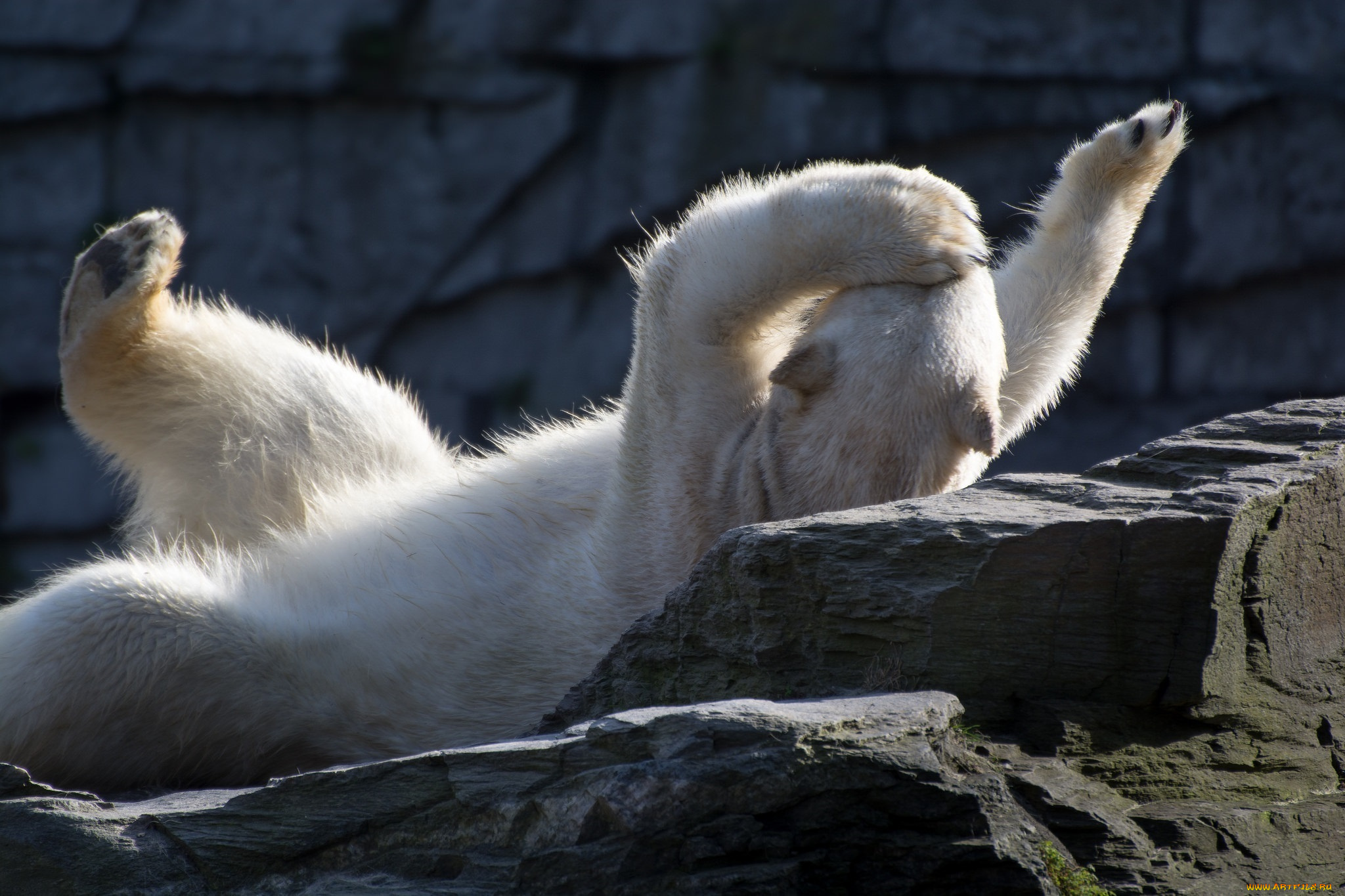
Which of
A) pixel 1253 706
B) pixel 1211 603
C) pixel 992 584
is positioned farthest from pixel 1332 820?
pixel 992 584

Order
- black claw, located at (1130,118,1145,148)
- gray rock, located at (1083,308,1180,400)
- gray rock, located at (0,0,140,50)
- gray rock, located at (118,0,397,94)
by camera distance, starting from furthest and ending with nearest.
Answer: gray rock, located at (1083,308,1180,400)
gray rock, located at (118,0,397,94)
gray rock, located at (0,0,140,50)
black claw, located at (1130,118,1145,148)

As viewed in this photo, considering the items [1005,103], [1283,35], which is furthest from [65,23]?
[1283,35]

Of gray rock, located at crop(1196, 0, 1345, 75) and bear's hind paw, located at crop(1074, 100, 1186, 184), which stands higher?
gray rock, located at crop(1196, 0, 1345, 75)

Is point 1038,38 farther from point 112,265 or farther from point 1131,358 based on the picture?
point 112,265

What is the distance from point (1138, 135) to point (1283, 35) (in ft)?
27.5

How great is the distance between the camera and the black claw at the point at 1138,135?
9.33ft

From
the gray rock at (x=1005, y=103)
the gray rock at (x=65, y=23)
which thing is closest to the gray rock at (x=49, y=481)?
the gray rock at (x=65, y=23)

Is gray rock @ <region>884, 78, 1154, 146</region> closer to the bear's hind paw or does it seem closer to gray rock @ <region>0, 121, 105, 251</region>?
gray rock @ <region>0, 121, 105, 251</region>

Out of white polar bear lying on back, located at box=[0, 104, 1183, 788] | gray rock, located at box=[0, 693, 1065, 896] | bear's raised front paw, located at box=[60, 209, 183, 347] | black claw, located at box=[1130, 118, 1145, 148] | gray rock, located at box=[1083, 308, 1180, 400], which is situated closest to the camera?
gray rock, located at box=[0, 693, 1065, 896]

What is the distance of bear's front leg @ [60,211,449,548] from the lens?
121 inches

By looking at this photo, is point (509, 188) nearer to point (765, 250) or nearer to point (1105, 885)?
point (765, 250)

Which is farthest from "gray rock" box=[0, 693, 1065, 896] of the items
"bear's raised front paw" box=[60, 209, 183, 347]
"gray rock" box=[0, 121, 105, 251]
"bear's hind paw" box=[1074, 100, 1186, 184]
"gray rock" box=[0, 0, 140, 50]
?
"gray rock" box=[0, 0, 140, 50]

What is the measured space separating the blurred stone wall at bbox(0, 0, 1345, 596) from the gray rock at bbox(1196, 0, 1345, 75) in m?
0.02

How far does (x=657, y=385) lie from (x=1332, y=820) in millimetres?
1399
